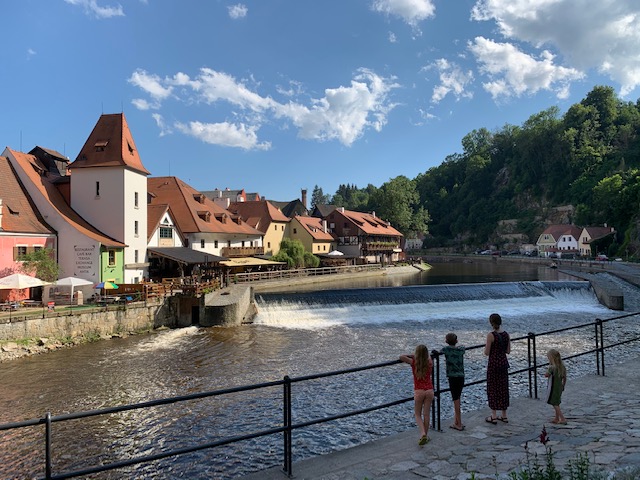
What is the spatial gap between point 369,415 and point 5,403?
10.5 metres

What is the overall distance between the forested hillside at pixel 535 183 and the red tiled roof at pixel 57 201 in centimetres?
6795

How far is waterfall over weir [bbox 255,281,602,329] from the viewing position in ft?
91.2

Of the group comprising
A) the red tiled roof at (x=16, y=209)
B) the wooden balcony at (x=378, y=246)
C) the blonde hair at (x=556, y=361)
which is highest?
the red tiled roof at (x=16, y=209)

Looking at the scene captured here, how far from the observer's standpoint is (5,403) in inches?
542

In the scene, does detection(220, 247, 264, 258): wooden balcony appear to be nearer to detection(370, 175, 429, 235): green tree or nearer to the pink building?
the pink building

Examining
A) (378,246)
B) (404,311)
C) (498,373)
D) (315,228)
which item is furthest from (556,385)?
(378,246)

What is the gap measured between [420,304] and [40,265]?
22.6 meters

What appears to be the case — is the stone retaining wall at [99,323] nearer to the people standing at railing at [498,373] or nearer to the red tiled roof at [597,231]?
the people standing at railing at [498,373]

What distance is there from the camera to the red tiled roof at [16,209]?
26.8 metres

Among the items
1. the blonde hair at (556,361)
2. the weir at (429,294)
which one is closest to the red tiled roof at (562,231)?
the weir at (429,294)

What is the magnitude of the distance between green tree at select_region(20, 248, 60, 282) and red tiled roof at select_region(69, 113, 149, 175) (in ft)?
25.4

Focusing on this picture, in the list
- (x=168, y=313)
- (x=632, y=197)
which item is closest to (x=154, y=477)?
(x=168, y=313)

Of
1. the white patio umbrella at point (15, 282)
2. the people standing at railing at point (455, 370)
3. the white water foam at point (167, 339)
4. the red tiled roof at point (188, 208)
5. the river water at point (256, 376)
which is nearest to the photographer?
the people standing at railing at point (455, 370)

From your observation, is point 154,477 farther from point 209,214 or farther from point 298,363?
point 209,214
